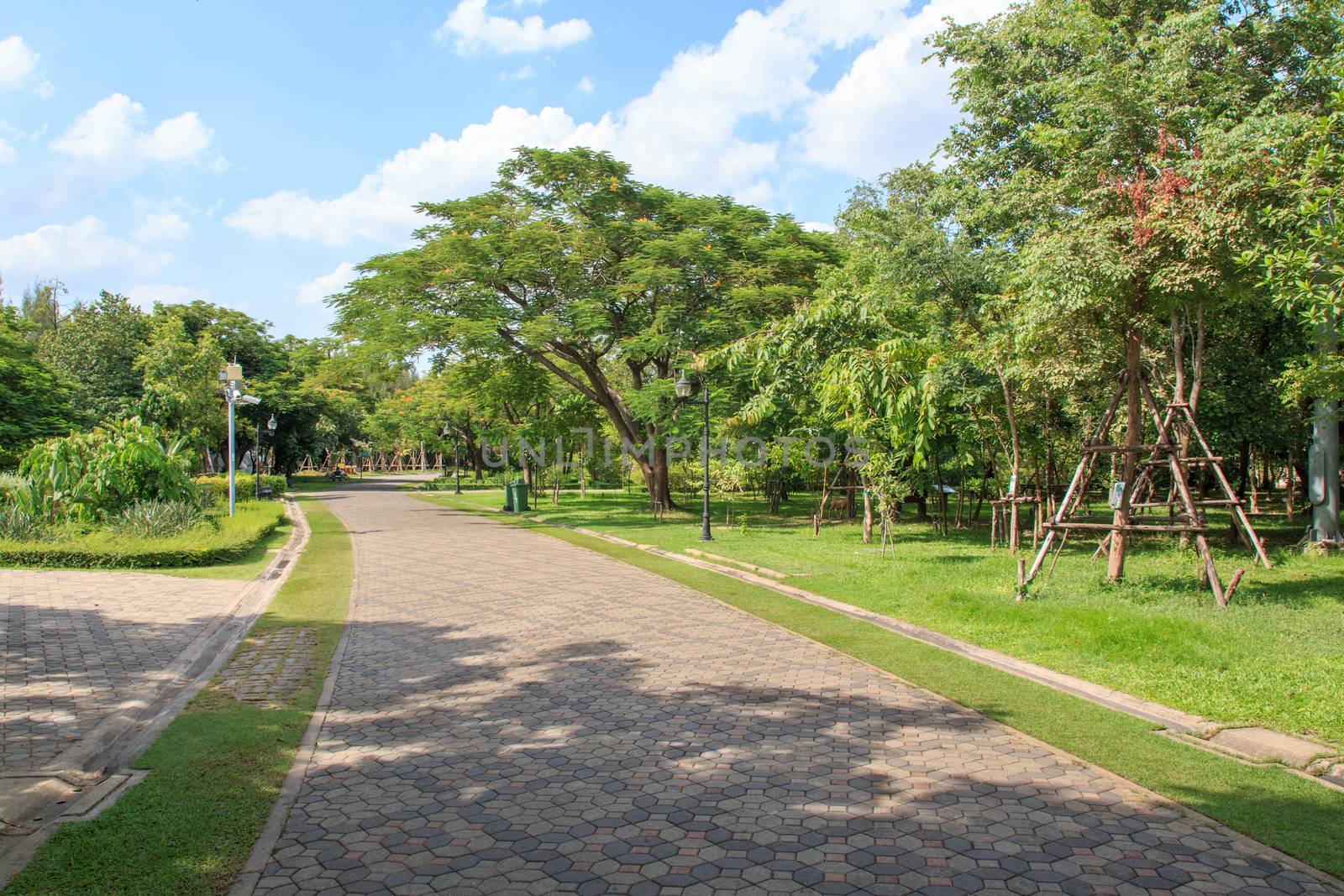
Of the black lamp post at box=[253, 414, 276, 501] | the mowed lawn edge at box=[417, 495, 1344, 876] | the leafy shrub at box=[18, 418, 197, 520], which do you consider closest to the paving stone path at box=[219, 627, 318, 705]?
the mowed lawn edge at box=[417, 495, 1344, 876]

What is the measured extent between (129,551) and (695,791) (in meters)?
13.6

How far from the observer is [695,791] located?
5.09 m

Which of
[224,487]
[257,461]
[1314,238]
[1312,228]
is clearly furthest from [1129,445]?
[257,461]

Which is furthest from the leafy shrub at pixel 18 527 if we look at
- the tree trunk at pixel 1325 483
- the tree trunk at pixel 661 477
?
the tree trunk at pixel 1325 483

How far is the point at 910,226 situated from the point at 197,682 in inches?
679

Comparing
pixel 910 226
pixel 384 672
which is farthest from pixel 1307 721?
pixel 910 226

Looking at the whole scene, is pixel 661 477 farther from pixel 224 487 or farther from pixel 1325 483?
pixel 1325 483

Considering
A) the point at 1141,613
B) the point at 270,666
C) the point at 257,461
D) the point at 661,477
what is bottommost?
the point at 270,666

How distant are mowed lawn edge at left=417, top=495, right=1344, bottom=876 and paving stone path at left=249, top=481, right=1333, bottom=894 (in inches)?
8.5

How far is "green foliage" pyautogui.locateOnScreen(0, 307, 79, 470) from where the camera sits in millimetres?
27688

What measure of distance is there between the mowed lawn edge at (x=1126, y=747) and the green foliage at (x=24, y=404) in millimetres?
28039

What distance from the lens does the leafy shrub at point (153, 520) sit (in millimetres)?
16594

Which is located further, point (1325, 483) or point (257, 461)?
point (257, 461)

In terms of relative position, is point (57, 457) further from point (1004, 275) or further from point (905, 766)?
point (1004, 275)
